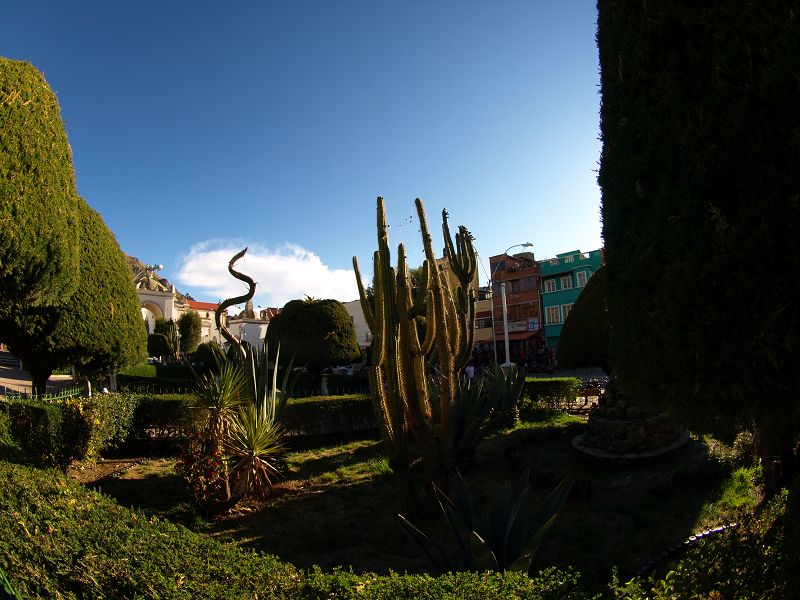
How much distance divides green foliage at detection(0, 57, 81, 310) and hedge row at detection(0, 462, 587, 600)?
4.19 meters

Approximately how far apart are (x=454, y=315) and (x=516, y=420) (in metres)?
5.51

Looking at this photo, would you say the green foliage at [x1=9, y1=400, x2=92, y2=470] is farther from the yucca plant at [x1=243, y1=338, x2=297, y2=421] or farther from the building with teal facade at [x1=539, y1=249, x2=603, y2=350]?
the building with teal facade at [x1=539, y1=249, x2=603, y2=350]

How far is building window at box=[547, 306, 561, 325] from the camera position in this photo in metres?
43.6

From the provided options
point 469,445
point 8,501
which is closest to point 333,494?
point 469,445

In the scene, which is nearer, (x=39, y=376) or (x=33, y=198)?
(x=33, y=198)

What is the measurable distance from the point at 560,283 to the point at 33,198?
40909mm

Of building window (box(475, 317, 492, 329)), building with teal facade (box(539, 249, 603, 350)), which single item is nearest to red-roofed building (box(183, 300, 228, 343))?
building window (box(475, 317, 492, 329))

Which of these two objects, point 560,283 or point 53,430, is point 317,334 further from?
point 560,283

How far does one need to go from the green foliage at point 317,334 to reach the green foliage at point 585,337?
11128mm

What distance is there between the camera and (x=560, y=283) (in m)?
43.9

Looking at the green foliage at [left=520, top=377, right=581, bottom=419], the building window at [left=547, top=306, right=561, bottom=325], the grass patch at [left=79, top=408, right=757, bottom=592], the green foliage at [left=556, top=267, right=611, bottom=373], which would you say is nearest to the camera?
the grass patch at [left=79, top=408, right=757, bottom=592]

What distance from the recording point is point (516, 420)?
12086 mm

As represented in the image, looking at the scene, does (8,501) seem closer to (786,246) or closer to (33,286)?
(33,286)

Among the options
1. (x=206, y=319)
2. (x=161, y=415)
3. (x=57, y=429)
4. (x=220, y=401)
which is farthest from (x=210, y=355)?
(x=206, y=319)
